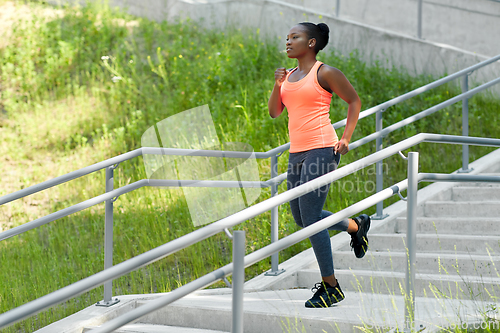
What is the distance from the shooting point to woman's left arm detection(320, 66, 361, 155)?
298 centimetres

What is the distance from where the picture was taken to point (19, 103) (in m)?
8.28

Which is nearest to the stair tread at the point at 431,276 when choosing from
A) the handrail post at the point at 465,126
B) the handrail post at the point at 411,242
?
the handrail post at the point at 411,242

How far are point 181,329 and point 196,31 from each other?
23.2 ft

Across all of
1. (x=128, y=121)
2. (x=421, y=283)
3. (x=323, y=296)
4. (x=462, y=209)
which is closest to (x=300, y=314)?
(x=323, y=296)

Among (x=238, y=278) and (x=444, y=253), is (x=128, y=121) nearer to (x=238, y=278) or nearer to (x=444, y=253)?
(x=444, y=253)

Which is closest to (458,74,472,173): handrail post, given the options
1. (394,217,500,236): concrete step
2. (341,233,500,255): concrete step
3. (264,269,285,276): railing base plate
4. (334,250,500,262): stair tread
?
(394,217,500,236): concrete step

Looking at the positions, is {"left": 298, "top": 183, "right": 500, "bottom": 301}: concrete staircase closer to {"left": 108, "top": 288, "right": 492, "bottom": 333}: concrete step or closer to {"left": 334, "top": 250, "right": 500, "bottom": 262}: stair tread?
{"left": 334, "top": 250, "right": 500, "bottom": 262}: stair tread

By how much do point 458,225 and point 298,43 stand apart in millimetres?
2261

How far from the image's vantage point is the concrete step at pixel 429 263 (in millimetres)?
3570

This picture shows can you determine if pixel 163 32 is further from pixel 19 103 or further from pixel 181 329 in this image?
pixel 181 329

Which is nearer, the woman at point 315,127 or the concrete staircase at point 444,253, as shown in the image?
the woman at point 315,127

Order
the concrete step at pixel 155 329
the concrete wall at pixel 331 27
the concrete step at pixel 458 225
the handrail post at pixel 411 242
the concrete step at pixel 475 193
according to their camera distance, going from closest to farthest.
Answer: the handrail post at pixel 411 242 < the concrete step at pixel 155 329 < the concrete step at pixel 458 225 < the concrete step at pixel 475 193 < the concrete wall at pixel 331 27

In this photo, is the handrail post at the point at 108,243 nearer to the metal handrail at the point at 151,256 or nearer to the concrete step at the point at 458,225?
the metal handrail at the point at 151,256

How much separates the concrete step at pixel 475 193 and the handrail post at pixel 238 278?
3.44 m
